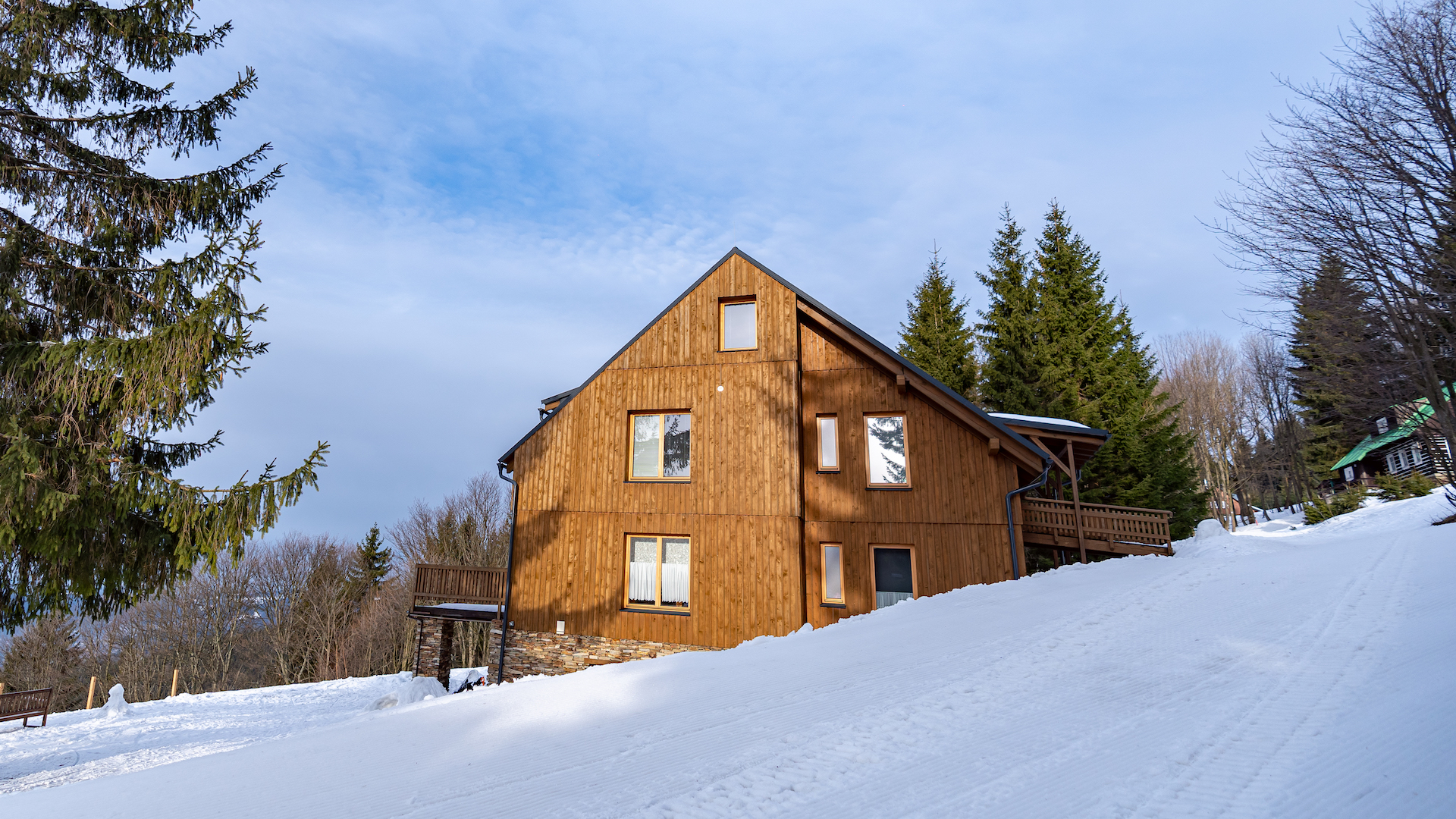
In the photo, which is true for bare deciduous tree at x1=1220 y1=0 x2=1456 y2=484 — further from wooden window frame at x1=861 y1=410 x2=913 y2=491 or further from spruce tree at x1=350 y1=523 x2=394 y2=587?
spruce tree at x1=350 y1=523 x2=394 y2=587

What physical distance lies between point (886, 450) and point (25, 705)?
66.5 ft

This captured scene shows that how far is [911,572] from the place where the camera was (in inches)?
478

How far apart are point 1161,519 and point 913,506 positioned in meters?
5.58

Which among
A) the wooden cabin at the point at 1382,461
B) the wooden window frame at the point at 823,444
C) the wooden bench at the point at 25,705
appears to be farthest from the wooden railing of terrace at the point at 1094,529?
the wooden bench at the point at 25,705

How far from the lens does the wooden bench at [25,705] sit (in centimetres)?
1428

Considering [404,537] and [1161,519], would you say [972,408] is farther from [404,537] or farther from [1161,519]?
[404,537]

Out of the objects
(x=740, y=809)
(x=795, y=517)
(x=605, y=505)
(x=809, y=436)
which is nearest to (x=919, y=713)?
(x=740, y=809)

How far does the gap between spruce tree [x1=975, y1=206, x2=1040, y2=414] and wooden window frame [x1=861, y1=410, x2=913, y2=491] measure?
33.8 ft

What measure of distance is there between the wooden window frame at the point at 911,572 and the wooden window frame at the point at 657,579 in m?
3.42

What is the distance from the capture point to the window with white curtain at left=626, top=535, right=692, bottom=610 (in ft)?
42.0

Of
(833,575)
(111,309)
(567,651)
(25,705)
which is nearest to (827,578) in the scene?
(833,575)

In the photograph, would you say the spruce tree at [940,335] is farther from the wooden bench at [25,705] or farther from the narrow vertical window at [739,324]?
the wooden bench at [25,705]

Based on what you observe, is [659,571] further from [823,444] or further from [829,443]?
[829,443]

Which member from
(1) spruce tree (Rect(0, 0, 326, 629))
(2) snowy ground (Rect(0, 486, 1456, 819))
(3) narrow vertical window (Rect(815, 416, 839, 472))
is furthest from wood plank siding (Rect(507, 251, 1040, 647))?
(1) spruce tree (Rect(0, 0, 326, 629))
